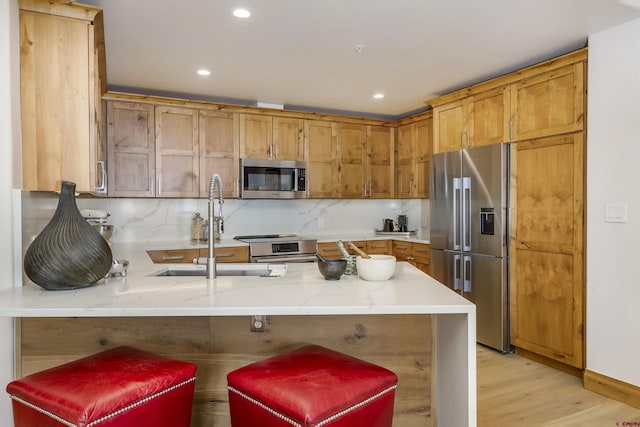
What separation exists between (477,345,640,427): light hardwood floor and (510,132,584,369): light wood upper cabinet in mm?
195

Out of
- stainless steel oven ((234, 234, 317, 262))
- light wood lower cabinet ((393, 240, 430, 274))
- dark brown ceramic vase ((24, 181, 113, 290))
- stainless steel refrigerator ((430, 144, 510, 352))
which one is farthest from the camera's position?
light wood lower cabinet ((393, 240, 430, 274))

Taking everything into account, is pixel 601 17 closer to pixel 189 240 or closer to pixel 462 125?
pixel 462 125

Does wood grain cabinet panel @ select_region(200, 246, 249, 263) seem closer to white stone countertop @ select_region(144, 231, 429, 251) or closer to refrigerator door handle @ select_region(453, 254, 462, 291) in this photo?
white stone countertop @ select_region(144, 231, 429, 251)

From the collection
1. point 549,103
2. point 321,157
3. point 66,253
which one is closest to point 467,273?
point 549,103

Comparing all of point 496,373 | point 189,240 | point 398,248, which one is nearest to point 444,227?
point 398,248

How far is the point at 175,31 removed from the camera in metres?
2.75

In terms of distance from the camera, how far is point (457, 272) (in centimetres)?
389

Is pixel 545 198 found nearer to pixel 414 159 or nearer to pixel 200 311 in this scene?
pixel 414 159

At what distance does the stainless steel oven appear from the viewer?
4.29m

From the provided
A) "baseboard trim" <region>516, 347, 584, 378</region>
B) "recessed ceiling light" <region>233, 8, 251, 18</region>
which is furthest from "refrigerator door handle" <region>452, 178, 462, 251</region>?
"recessed ceiling light" <region>233, 8, 251, 18</region>

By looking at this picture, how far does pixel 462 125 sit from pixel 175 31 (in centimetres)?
256

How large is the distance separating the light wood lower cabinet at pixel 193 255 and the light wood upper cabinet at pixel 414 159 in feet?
6.70

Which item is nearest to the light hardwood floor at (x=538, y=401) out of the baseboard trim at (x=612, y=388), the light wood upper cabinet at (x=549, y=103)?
the baseboard trim at (x=612, y=388)

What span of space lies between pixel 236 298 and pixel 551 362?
2766mm
